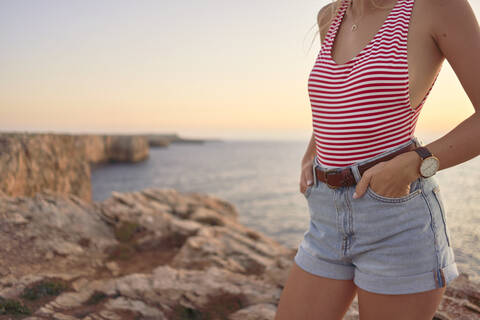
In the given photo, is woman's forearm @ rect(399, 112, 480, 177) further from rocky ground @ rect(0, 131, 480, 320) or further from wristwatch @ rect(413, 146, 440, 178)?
rocky ground @ rect(0, 131, 480, 320)

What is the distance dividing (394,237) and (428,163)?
1.05ft

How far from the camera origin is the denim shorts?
1305mm

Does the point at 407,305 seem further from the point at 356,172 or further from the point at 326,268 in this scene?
the point at 356,172

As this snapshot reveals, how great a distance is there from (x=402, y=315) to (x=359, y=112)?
0.84m

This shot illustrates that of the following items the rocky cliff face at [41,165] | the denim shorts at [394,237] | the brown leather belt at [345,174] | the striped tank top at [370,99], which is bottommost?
the rocky cliff face at [41,165]

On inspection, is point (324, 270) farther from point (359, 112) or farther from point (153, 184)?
point (153, 184)

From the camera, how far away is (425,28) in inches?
51.4

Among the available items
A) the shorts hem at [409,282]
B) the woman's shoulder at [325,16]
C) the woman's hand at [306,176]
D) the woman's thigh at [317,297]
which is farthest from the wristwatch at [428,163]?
the woman's shoulder at [325,16]

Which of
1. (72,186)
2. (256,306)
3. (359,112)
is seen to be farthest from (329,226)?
(72,186)

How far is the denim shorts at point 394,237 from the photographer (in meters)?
1.30

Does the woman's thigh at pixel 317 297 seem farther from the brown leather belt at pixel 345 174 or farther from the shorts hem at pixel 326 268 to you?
the brown leather belt at pixel 345 174

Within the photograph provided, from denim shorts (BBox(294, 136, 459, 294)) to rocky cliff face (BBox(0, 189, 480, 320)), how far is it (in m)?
1.83

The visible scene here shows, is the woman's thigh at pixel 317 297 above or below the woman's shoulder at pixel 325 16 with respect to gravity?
below

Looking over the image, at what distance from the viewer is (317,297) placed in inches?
63.9
